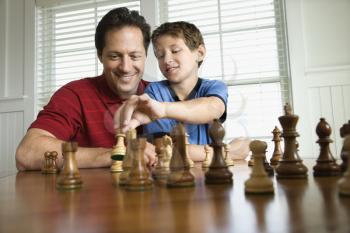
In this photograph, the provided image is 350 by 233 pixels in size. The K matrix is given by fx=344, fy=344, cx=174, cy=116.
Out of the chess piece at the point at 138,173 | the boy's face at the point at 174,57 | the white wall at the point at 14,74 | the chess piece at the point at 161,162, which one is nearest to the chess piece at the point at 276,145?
the chess piece at the point at 161,162

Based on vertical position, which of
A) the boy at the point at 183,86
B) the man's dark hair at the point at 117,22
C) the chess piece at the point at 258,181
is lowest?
the chess piece at the point at 258,181

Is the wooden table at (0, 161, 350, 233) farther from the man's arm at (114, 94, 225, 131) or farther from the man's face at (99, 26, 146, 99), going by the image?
the man's face at (99, 26, 146, 99)

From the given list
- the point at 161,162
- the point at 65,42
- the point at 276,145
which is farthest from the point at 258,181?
the point at 65,42

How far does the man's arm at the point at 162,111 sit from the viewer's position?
1.09m

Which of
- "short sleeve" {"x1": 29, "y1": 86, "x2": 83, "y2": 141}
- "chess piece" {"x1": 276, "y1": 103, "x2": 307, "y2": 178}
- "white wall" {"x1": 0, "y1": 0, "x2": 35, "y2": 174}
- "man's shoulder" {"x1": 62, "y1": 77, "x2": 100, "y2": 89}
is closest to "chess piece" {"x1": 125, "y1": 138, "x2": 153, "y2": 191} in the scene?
"chess piece" {"x1": 276, "y1": 103, "x2": 307, "y2": 178}

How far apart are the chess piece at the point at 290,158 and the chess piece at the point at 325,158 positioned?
4 centimetres

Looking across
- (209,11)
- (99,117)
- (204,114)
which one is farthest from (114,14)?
(209,11)

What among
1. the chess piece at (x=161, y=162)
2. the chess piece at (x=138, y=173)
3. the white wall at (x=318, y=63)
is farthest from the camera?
the white wall at (x=318, y=63)

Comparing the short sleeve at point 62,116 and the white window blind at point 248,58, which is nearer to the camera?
the short sleeve at point 62,116

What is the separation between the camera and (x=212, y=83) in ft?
5.45

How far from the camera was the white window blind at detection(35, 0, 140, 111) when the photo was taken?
3105 millimetres

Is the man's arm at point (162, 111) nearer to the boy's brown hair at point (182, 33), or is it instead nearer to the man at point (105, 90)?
the boy's brown hair at point (182, 33)

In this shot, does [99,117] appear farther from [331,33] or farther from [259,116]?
[331,33]

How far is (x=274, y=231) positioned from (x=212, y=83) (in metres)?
1.40
